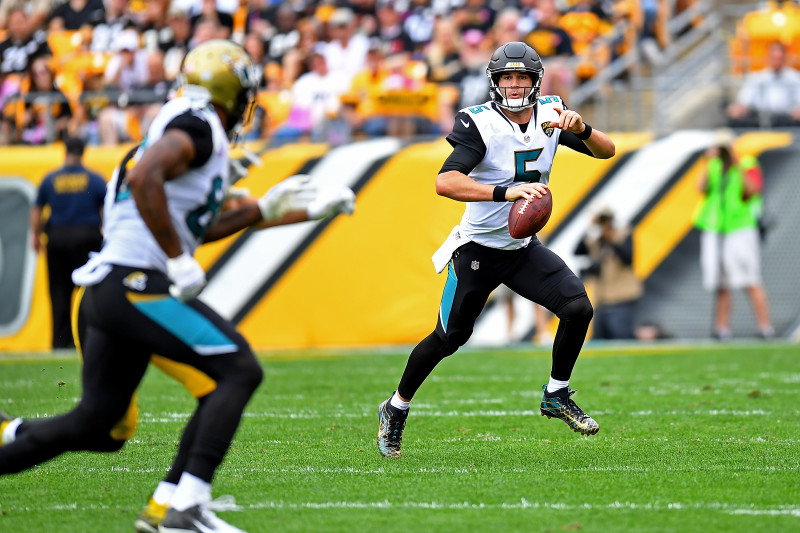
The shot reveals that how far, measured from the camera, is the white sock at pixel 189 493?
13.0 feet

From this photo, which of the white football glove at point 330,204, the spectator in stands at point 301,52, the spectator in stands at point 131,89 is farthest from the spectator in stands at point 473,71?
the white football glove at point 330,204

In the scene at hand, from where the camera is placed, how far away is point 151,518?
4090mm

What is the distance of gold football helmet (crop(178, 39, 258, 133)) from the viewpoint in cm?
416

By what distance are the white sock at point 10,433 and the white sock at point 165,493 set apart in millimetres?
616

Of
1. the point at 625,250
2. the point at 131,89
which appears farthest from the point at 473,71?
the point at 131,89

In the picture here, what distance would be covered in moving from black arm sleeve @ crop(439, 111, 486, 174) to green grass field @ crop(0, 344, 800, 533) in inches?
53.1

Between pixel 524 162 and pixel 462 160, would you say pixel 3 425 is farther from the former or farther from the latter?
pixel 524 162

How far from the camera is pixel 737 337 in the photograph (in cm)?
1213

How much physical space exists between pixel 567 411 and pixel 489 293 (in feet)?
2.19

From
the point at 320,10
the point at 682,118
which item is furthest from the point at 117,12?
the point at 682,118

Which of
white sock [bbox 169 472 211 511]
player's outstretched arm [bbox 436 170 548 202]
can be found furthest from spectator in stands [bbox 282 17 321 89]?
white sock [bbox 169 472 211 511]

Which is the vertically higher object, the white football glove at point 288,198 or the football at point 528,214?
the white football glove at point 288,198

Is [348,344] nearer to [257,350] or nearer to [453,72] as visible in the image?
[257,350]

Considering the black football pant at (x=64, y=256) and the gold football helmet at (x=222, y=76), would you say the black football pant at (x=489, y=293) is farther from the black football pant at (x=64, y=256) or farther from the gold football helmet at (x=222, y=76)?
the black football pant at (x=64, y=256)
